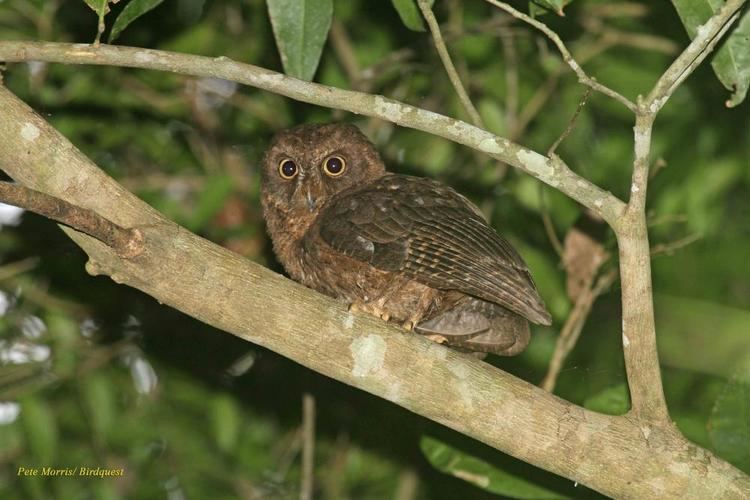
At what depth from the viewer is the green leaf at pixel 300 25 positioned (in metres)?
4.08

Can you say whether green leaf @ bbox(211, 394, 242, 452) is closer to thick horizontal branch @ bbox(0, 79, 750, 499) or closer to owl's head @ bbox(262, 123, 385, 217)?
→ owl's head @ bbox(262, 123, 385, 217)

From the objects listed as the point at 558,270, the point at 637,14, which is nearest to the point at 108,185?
the point at 558,270

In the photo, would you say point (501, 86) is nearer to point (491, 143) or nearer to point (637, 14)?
point (637, 14)

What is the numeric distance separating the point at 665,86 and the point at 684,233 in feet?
12.5

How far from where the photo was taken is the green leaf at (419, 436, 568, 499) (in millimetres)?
4457

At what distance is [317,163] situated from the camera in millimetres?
5172

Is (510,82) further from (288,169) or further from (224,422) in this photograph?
(224,422)

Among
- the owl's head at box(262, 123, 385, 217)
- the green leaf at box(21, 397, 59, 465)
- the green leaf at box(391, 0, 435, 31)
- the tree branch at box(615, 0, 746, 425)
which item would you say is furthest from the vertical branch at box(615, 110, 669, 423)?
the green leaf at box(21, 397, 59, 465)

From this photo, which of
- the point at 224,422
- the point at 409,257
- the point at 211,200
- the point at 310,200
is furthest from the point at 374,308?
the point at 224,422

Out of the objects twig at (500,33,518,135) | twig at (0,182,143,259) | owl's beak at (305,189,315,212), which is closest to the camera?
twig at (0,182,143,259)

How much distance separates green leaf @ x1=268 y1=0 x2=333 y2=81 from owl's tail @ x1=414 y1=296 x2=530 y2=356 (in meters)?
1.30

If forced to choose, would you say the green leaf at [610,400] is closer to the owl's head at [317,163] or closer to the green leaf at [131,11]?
the owl's head at [317,163]

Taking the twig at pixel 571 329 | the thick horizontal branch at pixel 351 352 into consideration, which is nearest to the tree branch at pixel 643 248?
the thick horizontal branch at pixel 351 352

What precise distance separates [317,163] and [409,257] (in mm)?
1128
